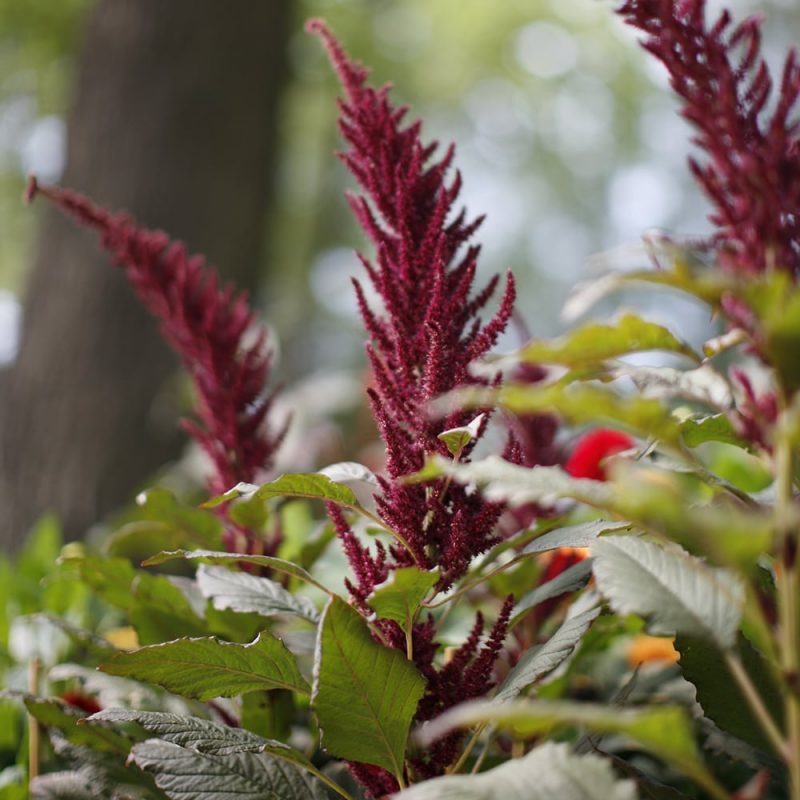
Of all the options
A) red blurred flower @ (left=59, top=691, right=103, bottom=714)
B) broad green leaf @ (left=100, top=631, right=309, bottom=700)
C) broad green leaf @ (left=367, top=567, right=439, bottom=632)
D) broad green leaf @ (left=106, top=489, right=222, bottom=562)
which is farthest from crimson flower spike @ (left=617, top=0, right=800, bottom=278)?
red blurred flower @ (left=59, top=691, right=103, bottom=714)

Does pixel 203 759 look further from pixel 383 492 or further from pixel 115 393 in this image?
pixel 115 393

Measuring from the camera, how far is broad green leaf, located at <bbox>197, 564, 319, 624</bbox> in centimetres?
65

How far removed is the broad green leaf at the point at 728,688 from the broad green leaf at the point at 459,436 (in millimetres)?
198

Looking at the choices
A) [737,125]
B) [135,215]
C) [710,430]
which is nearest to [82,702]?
[710,430]

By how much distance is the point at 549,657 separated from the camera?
575 mm

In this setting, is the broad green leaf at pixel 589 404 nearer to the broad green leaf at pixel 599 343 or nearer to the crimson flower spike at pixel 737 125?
the broad green leaf at pixel 599 343

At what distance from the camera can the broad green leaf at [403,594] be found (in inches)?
21.4

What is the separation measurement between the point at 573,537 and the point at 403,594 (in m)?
0.14

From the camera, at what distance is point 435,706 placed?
64cm

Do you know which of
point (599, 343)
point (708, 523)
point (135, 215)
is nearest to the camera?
point (708, 523)

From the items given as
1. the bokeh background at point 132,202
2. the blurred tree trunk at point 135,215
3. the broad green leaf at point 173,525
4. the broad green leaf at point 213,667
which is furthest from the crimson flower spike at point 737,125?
the blurred tree trunk at point 135,215

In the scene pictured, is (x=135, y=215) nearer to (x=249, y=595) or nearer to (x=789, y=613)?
(x=249, y=595)

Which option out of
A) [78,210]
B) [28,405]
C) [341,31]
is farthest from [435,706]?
[341,31]

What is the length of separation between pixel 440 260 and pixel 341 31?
6.34 meters
